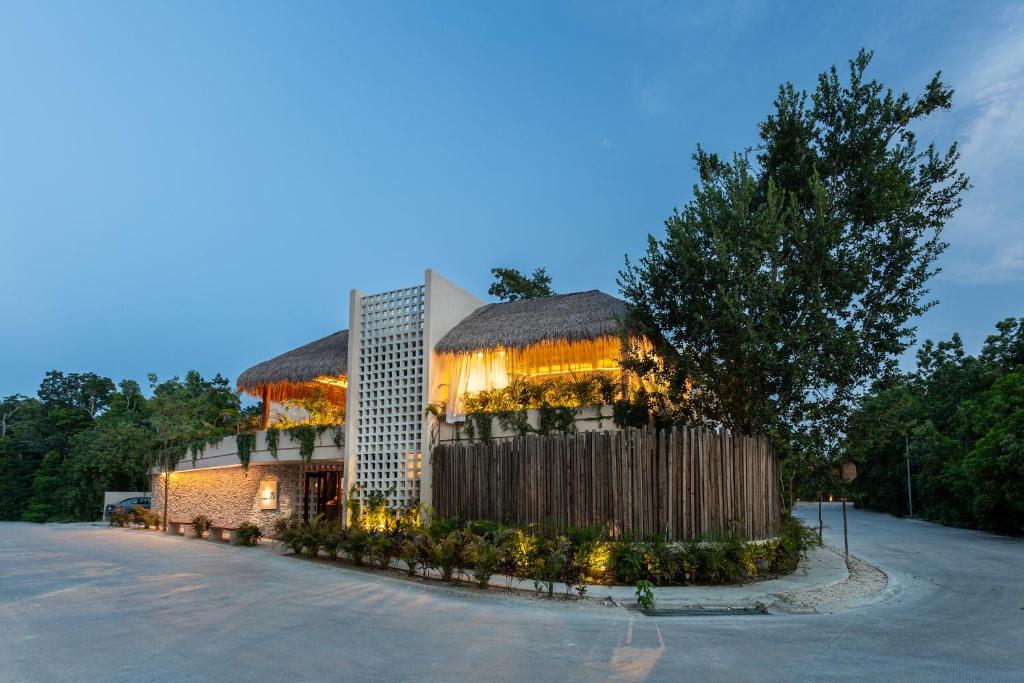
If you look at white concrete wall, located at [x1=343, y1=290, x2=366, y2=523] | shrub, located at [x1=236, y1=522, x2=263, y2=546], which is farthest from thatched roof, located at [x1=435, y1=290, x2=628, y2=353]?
shrub, located at [x1=236, y1=522, x2=263, y2=546]

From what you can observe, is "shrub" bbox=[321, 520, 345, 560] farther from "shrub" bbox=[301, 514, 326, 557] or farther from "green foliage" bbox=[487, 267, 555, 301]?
"green foliage" bbox=[487, 267, 555, 301]

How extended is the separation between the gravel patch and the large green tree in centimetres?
246

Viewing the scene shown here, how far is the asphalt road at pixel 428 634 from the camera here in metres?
5.56

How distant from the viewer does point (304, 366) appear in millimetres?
17438

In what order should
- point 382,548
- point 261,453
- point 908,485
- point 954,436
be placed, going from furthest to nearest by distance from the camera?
1. point 908,485
2. point 954,436
3. point 261,453
4. point 382,548

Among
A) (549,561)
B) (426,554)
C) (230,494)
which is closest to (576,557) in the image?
(549,561)

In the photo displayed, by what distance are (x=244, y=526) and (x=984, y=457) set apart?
19.6 meters

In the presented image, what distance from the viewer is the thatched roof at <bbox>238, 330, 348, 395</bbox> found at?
16.8 meters

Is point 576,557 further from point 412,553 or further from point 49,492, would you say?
point 49,492

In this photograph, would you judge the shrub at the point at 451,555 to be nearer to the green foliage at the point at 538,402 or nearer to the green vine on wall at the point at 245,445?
the green foliage at the point at 538,402

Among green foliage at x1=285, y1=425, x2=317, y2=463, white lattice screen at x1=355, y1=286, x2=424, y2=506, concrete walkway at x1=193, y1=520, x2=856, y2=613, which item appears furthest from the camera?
green foliage at x1=285, y1=425, x2=317, y2=463

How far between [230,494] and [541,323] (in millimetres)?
11748

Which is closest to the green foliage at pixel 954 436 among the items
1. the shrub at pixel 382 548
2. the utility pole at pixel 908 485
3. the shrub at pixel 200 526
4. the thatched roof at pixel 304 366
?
the utility pole at pixel 908 485

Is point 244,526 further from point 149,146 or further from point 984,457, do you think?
point 149,146
